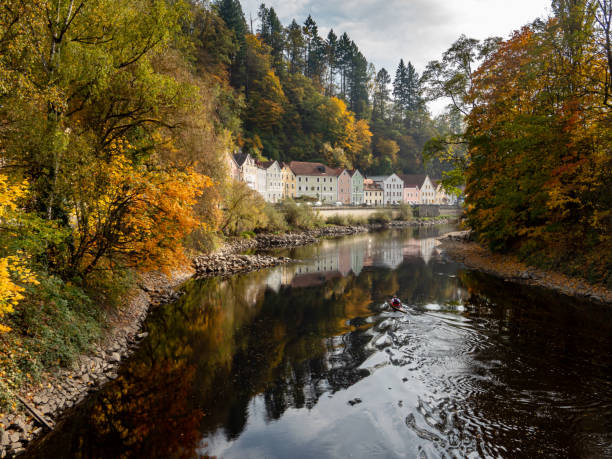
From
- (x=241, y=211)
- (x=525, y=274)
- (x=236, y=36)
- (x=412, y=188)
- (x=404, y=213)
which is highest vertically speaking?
(x=236, y=36)

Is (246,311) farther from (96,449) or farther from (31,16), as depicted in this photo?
(31,16)

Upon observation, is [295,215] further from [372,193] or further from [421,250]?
[372,193]

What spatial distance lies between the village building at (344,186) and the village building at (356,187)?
0.97 metres

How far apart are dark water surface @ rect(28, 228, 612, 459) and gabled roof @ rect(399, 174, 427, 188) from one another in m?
80.1

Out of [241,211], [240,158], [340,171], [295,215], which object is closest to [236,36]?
[240,158]

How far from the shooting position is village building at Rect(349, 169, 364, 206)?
270 feet

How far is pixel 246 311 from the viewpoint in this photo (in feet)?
50.4

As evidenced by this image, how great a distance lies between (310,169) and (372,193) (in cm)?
1942

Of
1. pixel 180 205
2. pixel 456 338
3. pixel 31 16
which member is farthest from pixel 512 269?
pixel 31 16

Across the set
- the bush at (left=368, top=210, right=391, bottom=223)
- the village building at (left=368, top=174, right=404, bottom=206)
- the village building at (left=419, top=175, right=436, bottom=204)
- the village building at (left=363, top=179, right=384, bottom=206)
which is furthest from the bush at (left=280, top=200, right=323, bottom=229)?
the village building at (left=419, top=175, right=436, bottom=204)

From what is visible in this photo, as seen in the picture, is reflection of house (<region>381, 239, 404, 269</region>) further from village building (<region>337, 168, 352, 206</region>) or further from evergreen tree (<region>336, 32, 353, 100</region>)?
evergreen tree (<region>336, 32, 353, 100</region>)

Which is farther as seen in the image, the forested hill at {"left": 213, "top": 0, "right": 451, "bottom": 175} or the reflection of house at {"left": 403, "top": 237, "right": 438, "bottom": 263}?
the forested hill at {"left": 213, "top": 0, "right": 451, "bottom": 175}

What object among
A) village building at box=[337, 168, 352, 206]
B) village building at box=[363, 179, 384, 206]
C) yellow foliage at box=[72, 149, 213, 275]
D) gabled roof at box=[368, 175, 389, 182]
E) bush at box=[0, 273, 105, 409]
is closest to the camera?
bush at box=[0, 273, 105, 409]

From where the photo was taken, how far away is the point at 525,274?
19.2 m
